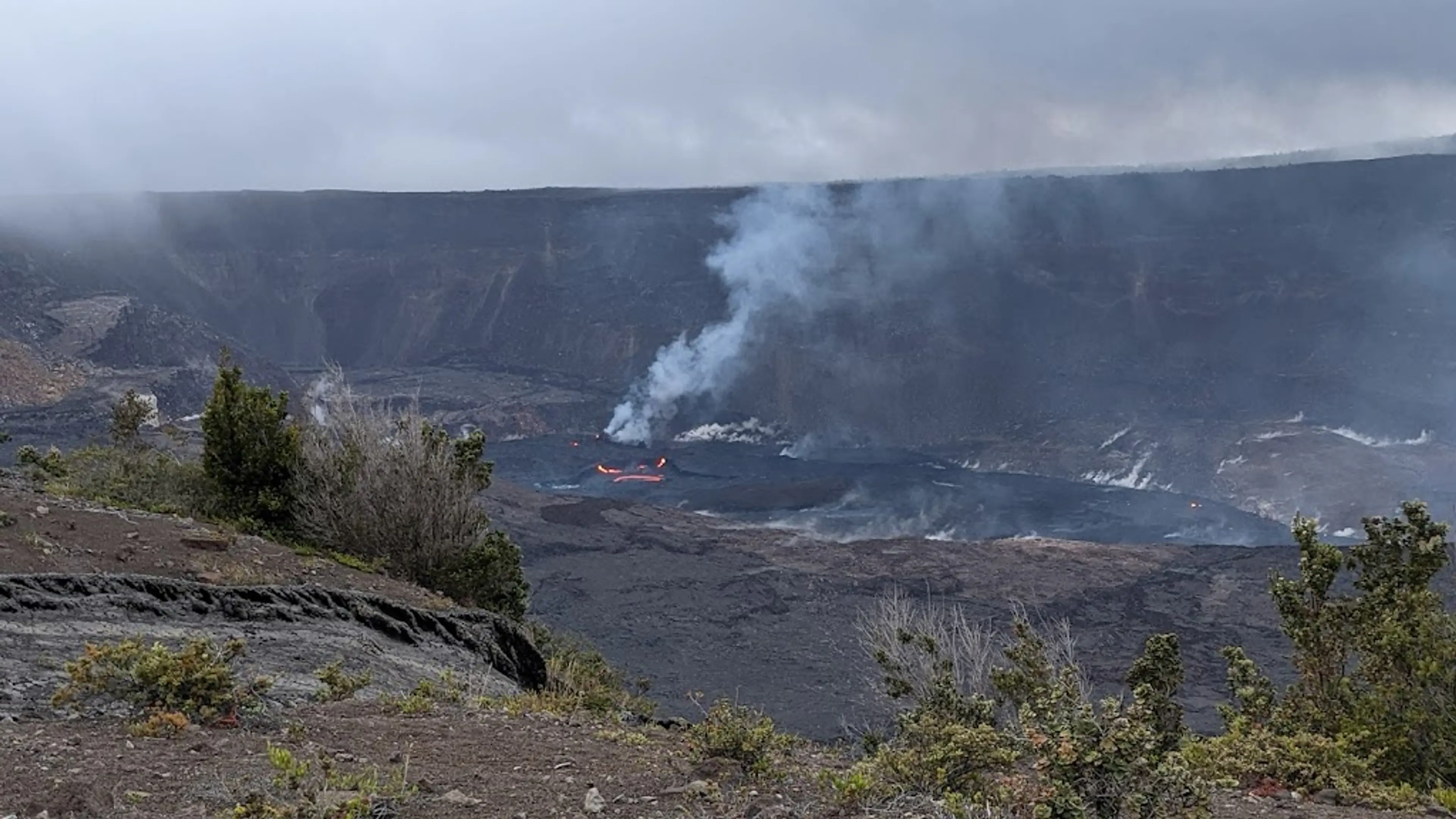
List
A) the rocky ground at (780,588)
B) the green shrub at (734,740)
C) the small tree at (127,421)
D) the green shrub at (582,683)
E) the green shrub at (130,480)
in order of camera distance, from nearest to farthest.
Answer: the green shrub at (734,740)
the green shrub at (582,683)
the rocky ground at (780,588)
the green shrub at (130,480)
the small tree at (127,421)

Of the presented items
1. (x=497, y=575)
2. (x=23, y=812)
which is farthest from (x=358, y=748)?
(x=497, y=575)

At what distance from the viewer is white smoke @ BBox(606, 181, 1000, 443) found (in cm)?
7538

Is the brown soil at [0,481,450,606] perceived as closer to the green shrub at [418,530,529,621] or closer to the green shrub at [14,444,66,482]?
the green shrub at [418,530,529,621]

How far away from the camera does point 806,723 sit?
21.3 m

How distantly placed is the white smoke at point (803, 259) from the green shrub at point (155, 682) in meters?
63.8

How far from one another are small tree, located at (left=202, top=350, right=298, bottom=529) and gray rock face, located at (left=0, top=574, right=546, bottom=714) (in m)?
4.91

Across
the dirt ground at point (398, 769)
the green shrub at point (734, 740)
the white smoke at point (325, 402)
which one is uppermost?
the white smoke at point (325, 402)

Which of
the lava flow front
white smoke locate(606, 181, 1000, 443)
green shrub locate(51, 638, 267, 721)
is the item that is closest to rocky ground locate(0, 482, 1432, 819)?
green shrub locate(51, 638, 267, 721)

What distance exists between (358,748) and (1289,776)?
206 inches

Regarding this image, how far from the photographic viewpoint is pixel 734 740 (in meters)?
5.68

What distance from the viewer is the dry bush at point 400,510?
1644cm

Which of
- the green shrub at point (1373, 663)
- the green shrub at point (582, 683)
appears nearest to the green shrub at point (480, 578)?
the green shrub at point (582, 683)

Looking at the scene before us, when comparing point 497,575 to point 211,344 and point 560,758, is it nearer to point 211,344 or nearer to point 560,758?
point 560,758

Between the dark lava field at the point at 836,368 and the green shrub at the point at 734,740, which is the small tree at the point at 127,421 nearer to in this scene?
the dark lava field at the point at 836,368
